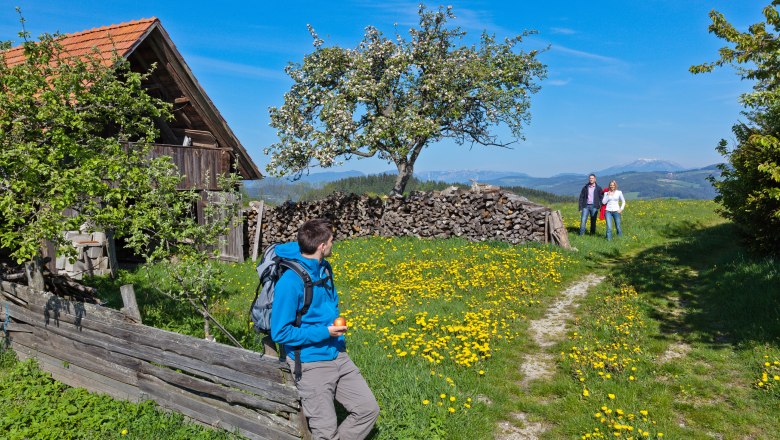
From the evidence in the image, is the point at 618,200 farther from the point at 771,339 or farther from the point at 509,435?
the point at 509,435

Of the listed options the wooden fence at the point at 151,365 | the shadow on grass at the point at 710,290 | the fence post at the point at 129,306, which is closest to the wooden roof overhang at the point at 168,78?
the wooden fence at the point at 151,365

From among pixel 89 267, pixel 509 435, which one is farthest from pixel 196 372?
pixel 89 267

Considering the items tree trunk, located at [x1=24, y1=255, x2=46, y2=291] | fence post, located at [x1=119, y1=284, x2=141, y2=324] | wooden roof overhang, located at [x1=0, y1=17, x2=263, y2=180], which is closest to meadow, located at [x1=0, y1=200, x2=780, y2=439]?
fence post, located at [x1=119, y1=284, x2=141, y2=324]

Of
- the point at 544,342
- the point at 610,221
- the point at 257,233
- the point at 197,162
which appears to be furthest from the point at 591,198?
the point at 197,162

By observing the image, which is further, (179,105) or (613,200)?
(613,200)

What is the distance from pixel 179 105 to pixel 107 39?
2640mm

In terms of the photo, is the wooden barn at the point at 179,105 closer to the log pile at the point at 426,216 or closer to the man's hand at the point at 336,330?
the log pile at the point at 426,216

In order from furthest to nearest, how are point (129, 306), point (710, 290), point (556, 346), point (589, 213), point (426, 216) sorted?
point (426, 216)
point (589, 213)
point (710, 290)
point (556, 346)
point (129, 306)

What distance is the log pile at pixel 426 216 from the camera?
16.0 meters

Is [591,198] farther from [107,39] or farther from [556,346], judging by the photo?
[107,39]

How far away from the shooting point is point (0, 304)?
711cm

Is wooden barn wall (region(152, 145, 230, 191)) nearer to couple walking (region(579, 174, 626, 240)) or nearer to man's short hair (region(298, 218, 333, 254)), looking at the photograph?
man's short hair (region(298, 218, 333, 254))

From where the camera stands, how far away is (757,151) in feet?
30.2

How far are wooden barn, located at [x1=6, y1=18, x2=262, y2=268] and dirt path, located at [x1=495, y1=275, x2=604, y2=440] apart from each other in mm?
8210
